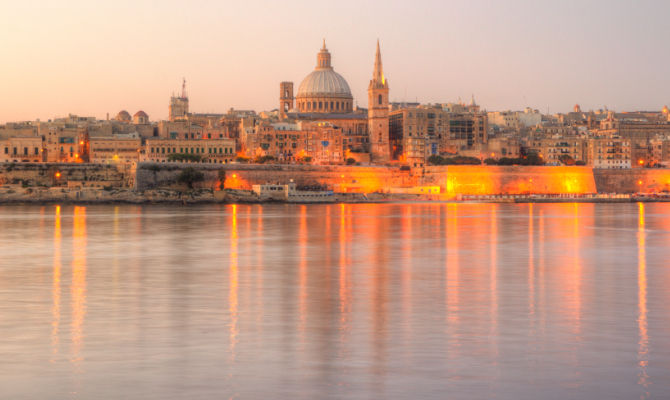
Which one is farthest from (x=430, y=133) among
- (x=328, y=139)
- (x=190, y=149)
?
(x=190, y=149)

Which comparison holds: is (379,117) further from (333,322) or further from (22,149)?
(333,322)

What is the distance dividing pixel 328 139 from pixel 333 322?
58084 mm

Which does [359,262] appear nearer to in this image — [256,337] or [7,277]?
[7,277]

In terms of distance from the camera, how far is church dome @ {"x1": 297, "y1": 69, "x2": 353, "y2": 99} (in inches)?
3086

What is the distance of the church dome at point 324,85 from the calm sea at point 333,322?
5931cm

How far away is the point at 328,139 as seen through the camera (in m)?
66.9

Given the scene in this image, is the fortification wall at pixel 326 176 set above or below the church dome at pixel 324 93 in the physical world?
below

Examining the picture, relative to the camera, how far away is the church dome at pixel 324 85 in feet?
257

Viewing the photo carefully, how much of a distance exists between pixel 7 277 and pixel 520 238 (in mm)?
14508

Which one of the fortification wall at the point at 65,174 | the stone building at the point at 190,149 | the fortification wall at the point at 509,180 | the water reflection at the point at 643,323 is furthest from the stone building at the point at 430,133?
the water reflection at the point at 643,323

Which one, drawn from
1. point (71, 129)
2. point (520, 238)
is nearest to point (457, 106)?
point (71, 129)

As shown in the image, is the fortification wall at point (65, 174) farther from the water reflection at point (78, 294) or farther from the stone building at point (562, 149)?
the stone building at point (562, 149)

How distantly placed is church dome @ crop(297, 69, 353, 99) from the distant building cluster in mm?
97

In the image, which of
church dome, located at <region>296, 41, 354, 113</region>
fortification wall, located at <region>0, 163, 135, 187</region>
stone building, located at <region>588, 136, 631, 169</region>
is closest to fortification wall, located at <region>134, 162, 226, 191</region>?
fortification wall, located at <region>0, 163, 135, 187</region>
